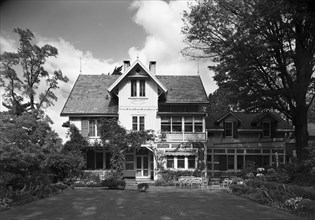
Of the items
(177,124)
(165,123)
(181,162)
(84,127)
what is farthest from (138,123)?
(181,162)

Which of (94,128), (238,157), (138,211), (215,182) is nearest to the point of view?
(138,211)

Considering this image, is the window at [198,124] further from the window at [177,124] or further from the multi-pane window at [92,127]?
the multi-pane window at [92,127]

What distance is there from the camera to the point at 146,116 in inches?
1329

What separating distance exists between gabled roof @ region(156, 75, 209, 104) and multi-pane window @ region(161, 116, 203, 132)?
5.30ft

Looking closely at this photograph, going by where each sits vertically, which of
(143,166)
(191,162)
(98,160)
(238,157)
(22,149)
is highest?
(22,149)

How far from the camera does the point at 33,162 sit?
18.7 m

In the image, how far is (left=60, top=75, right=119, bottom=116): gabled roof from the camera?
3391cm

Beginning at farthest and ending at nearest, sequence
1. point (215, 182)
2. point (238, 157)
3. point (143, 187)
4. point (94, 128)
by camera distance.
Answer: point (238, 157) < point (94, 128) < point (215, 182) < point (143, 187)

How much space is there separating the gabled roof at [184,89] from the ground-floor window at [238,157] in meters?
5.75

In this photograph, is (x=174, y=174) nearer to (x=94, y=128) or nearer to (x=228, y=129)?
(x=94, y=128)

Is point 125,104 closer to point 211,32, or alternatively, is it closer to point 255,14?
point 211,32

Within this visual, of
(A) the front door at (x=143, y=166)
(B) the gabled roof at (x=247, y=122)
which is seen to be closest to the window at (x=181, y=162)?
(A) the front door at (x=143, y=166)

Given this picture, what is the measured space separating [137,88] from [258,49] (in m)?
12.6

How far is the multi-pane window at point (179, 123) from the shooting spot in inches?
1331
